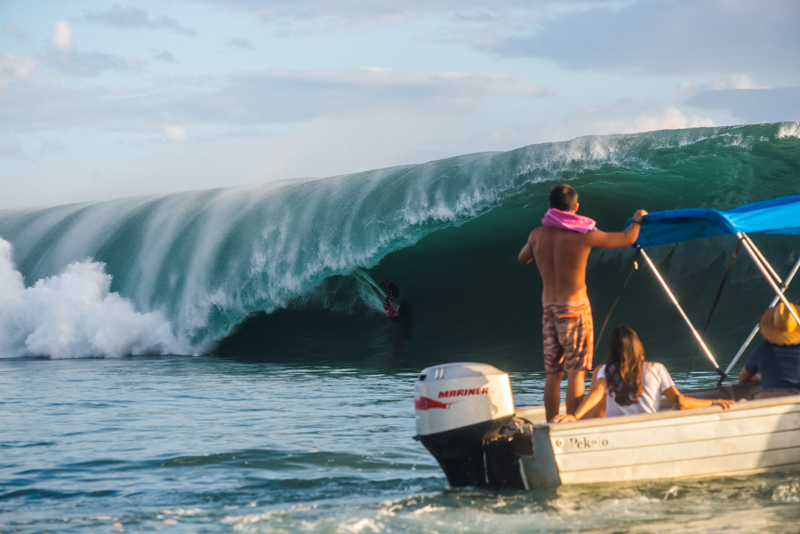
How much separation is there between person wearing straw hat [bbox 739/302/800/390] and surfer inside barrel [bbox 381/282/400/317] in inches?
434

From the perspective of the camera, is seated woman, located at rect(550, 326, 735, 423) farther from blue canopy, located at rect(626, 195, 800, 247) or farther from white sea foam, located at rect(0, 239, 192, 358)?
white sea foam, located at rect(0, 239, 192, 358)

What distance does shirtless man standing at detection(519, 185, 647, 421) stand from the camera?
5.02 m

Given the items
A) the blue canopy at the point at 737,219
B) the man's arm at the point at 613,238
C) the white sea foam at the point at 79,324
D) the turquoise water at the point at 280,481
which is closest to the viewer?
the turquoise water at the point at 280,481

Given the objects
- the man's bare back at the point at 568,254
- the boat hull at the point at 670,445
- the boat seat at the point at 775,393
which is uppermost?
the man's bare back at the point at 568,254

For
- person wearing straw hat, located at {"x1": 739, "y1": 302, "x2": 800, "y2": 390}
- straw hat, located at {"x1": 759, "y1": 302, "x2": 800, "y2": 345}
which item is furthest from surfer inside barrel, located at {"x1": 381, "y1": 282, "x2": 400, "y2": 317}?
straw hat, located at {"x1": 759, "y1": 302, "x2": 800, "y2": 345}

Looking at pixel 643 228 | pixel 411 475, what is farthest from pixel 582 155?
pixel 411 475

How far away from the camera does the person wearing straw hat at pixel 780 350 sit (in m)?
5.79

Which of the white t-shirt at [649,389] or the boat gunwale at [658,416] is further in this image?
the white t-shirt at [649,389]

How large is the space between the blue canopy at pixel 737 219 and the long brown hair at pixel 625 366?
2.60 feet

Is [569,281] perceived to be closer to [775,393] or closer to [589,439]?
[589,439]

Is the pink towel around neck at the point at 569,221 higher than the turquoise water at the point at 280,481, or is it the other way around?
the pink towel around neck at the point at 569,221

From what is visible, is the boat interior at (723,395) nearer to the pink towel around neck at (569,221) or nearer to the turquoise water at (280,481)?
the turquoise water at (280,481)

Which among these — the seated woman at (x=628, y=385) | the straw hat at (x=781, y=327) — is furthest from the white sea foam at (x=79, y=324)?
the straw hat at (x=781, y=327)

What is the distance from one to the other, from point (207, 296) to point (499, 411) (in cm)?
1456
